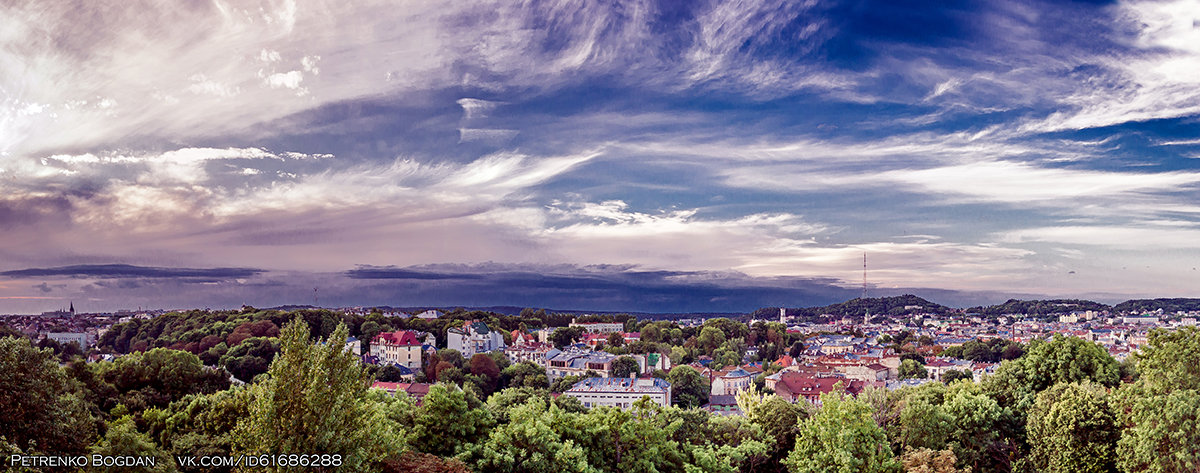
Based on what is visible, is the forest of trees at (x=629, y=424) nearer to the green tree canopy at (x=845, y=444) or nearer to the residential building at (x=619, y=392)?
the green tree canopy at (x=845, y=444)

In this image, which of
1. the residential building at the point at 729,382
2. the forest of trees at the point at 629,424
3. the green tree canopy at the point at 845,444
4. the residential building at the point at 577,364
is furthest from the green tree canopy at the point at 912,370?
the green tree canopy at the point at 845,444

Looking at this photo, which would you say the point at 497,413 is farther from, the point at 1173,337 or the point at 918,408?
the point at 1173,337

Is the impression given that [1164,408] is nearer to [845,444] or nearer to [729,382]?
[845,444]

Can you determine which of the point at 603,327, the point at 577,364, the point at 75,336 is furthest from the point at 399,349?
the point at 603,327

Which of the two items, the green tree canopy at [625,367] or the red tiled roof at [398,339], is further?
the red tiled roof at [398,339]

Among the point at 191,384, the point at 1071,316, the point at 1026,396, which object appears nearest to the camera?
the point at 1026,396

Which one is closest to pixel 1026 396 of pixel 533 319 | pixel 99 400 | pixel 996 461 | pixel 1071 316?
pixel 996 461
